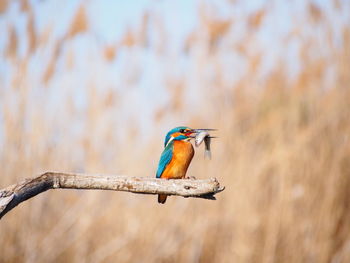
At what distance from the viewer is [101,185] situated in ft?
3.16

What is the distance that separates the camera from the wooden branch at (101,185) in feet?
3.10

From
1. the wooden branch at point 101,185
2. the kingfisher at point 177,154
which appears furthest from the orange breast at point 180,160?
the wooden branch at point 101,185

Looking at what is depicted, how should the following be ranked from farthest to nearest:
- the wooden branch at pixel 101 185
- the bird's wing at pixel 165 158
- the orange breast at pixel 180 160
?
the bird's wing at pixel 165 158 < the orange breast at pixel 180 160 < the wooden branch at pixel 101 185

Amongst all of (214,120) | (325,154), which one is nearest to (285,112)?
(325,154)

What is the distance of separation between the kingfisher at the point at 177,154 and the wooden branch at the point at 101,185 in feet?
1.01

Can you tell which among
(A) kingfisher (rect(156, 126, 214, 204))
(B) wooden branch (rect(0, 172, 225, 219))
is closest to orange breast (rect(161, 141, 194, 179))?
(A) kingfisher (rect(156, 126, 214, 204))

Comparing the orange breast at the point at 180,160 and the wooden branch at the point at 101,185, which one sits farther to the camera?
the orange breast at the point at 180,160

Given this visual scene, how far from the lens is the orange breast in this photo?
136 cm

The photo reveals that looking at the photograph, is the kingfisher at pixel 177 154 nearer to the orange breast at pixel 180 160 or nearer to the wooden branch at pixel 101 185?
the orange breast at pixel 180 160

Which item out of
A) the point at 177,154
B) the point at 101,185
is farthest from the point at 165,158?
the point at 101,185

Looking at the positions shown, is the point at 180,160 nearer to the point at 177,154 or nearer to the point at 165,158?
the point at 177,154

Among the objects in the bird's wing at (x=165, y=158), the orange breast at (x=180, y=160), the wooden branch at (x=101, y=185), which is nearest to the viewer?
the wooden branch at (x=101, y=185)

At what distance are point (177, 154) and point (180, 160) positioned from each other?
0.21 ft

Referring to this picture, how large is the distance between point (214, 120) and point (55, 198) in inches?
62.9
